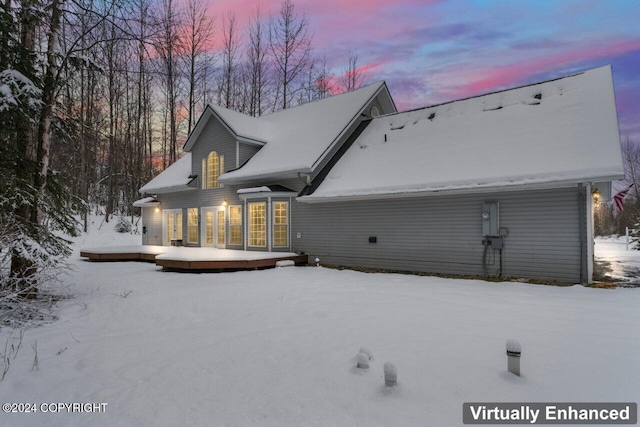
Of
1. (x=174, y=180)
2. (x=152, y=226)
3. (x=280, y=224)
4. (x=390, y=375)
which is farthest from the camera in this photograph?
(x=152, y=226)

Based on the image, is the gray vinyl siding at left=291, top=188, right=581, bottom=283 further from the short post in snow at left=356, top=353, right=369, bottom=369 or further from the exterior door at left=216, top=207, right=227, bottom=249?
the short post in snow at left=356, top=353, right=369, bottom=369

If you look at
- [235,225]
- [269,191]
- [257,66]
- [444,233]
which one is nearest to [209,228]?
[235,225]

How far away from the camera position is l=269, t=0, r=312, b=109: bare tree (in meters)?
26.2

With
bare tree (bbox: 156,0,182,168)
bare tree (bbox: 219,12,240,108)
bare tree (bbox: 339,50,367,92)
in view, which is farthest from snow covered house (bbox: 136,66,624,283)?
bare tree (bbox: 339,50,367,92)

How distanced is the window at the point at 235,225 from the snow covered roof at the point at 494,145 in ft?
12.8

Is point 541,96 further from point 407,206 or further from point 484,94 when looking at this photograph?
point 407,206

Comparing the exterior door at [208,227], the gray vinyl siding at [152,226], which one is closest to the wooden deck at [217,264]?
the exterior door at [208,227]

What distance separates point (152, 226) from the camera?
1911cm

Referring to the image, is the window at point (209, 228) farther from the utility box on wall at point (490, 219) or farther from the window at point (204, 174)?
the utility box on wall at point (490, 219)

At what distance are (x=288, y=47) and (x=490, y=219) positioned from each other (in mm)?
22294

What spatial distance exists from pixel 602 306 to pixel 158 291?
888 cm

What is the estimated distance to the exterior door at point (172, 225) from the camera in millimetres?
17828

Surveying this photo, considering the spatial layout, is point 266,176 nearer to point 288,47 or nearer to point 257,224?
point 257,224

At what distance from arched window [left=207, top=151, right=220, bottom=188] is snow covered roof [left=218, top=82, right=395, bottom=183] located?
1155mm
